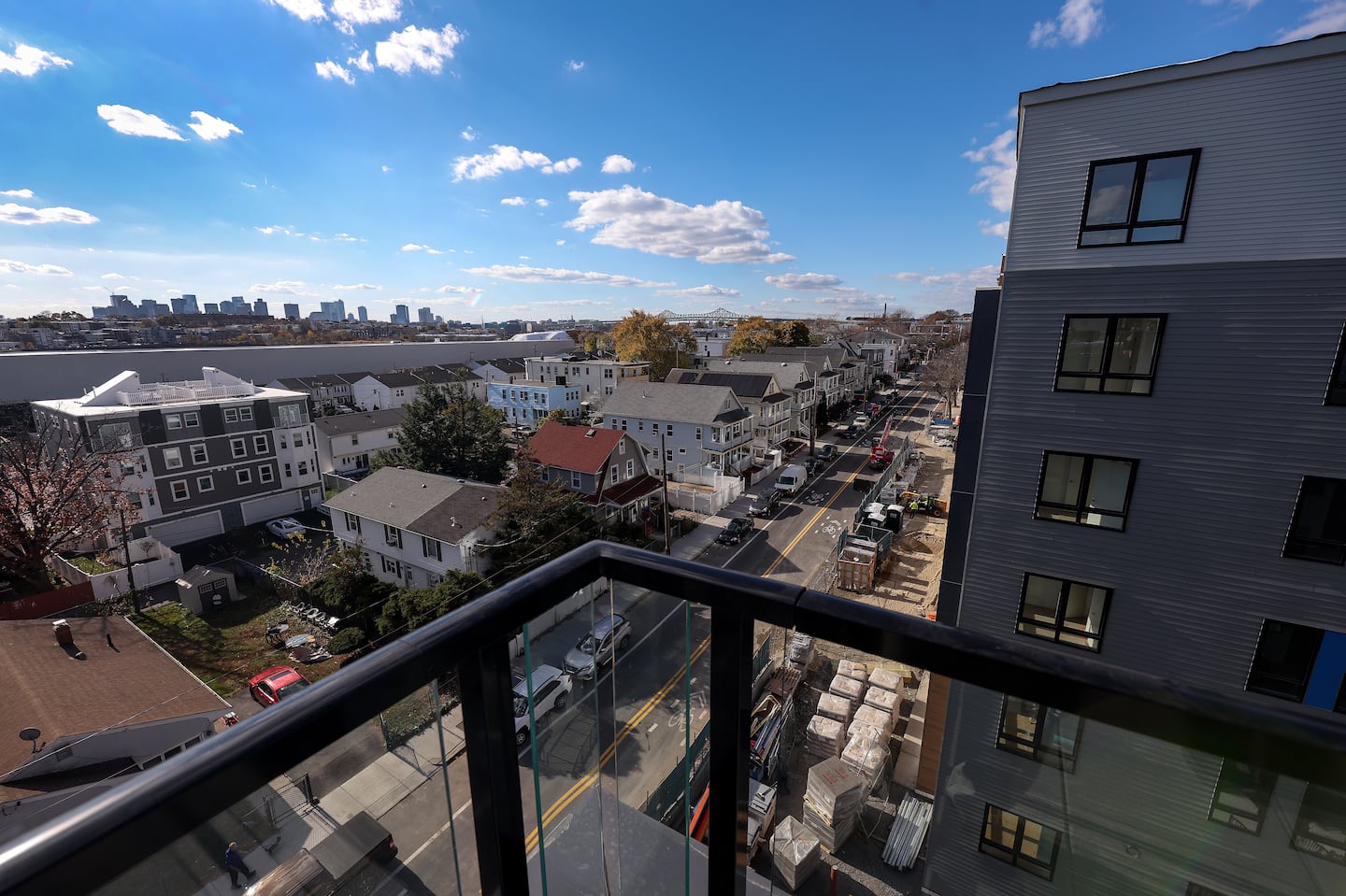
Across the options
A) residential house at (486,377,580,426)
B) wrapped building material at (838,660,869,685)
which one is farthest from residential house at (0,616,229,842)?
residential house at (486,377,580,426)

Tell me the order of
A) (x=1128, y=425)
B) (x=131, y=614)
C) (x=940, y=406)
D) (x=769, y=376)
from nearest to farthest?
(x=1128, y=425) < (x=131, y=614) < (x=769, y=376) < (x=940, y=406)

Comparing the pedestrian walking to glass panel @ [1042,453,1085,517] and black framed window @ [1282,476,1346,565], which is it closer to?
glass panel @ [1042,453,1085,517]

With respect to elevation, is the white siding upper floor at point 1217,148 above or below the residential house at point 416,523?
above

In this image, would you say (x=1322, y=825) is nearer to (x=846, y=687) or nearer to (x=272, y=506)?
(x=846, y=687)

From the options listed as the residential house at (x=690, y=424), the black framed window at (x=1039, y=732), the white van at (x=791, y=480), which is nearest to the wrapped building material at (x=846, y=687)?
the black framed window at (x=1039, y=732)

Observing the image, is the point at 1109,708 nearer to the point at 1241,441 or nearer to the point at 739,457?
the point at 1241,441

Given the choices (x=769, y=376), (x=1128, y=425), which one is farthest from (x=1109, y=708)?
(x=769, y=376)

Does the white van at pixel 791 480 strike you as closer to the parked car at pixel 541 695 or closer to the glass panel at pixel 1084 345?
the glass panel at pixel 1084 345
